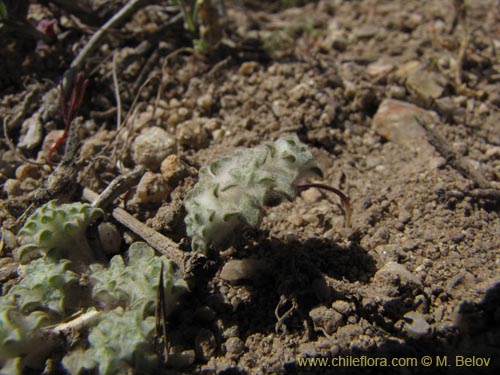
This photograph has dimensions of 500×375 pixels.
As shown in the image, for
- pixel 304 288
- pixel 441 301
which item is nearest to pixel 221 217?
pixel 304 288

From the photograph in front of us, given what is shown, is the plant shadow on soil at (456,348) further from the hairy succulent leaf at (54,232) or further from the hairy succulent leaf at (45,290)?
the hairy succulent leaf at (54,232)

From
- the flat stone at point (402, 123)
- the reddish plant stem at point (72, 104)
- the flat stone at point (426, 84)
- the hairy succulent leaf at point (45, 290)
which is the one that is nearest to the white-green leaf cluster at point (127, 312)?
the hairy succulent leaf at point (45, 290)

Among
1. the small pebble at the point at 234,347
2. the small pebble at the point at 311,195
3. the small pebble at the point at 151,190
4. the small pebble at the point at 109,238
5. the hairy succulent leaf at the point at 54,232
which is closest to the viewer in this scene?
the small pebble at the point at 234,347

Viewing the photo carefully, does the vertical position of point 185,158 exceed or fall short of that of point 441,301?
it exceeds it

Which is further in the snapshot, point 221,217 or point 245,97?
point 245,97

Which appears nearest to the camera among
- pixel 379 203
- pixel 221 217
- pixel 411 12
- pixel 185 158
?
pixel 221 217

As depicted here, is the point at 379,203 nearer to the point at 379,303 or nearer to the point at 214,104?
the point at 379,303

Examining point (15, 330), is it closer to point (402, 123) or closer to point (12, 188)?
point (12, 188)
